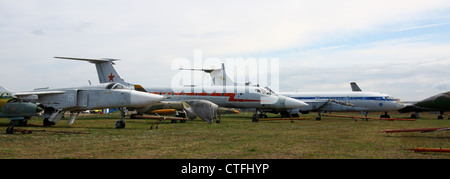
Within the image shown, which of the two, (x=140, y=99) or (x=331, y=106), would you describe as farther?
(x=331, y=106)

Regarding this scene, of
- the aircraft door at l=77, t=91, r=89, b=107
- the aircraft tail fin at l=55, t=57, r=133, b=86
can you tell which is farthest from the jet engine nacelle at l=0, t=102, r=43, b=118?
the aircraft tail fin at l=55, t=57, r=133, b=86

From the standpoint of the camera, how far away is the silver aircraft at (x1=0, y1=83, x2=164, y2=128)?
57.7 ft

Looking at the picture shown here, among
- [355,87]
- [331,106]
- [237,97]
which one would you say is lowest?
[331,106]

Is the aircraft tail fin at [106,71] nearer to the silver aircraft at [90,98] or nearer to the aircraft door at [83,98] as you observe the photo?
the silver aircraft at [90,98]

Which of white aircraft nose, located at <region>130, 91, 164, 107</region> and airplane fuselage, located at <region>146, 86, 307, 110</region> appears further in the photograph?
airplane fuselage, located at <region>146, 86, 307, 110</region>

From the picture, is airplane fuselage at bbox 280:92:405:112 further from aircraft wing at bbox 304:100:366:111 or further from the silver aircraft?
the silver aircraft

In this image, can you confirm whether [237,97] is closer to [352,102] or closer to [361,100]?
[352,102]

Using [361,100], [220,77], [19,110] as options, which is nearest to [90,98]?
[19,110]

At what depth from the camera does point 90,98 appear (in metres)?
18.2

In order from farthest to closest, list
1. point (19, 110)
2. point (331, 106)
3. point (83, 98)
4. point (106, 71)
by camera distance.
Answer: point (331, 106) → point (106, 71) → point (83, 98) → point (19, 110)

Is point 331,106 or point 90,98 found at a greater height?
point 90,98

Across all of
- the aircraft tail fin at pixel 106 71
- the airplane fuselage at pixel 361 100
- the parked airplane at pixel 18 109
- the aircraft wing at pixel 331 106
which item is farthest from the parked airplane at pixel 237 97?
the parked airplane at pixel 18 109

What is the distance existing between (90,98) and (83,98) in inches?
15.2

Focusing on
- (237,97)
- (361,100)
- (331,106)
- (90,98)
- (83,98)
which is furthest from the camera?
(361,100)
